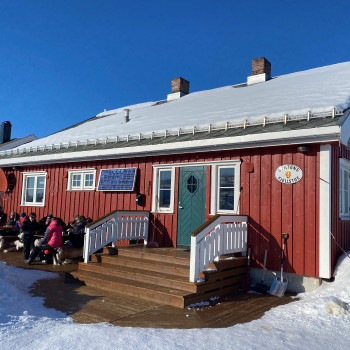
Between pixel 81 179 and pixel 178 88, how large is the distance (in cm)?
783

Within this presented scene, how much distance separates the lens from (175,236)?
8.59 m

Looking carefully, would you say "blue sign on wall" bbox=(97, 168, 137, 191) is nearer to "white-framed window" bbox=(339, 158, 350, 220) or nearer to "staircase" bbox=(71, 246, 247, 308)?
"staircase" bbox=(71, 246, 247, 308)

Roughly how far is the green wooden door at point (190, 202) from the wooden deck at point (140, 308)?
209cm

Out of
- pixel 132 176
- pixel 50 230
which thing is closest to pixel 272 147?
pixel 132 176

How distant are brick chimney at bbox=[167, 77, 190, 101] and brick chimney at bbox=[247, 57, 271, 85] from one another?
347 cm

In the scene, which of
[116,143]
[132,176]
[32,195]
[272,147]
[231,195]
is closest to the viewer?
[272,147]

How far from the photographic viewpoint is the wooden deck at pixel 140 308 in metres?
4.83

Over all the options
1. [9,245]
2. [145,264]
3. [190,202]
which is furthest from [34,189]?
[145,264]

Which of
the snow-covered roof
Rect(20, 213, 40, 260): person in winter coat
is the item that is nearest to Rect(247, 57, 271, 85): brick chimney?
the snow-covered roof

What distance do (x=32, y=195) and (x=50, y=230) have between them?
428cm

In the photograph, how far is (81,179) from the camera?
36.0 feet

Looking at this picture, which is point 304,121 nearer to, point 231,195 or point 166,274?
point 231,195

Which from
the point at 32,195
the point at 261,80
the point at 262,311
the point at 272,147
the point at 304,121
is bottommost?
the point at 262,311

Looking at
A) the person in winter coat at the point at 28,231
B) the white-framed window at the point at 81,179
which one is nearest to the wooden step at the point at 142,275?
the person in winter coat at the point at 28,231
